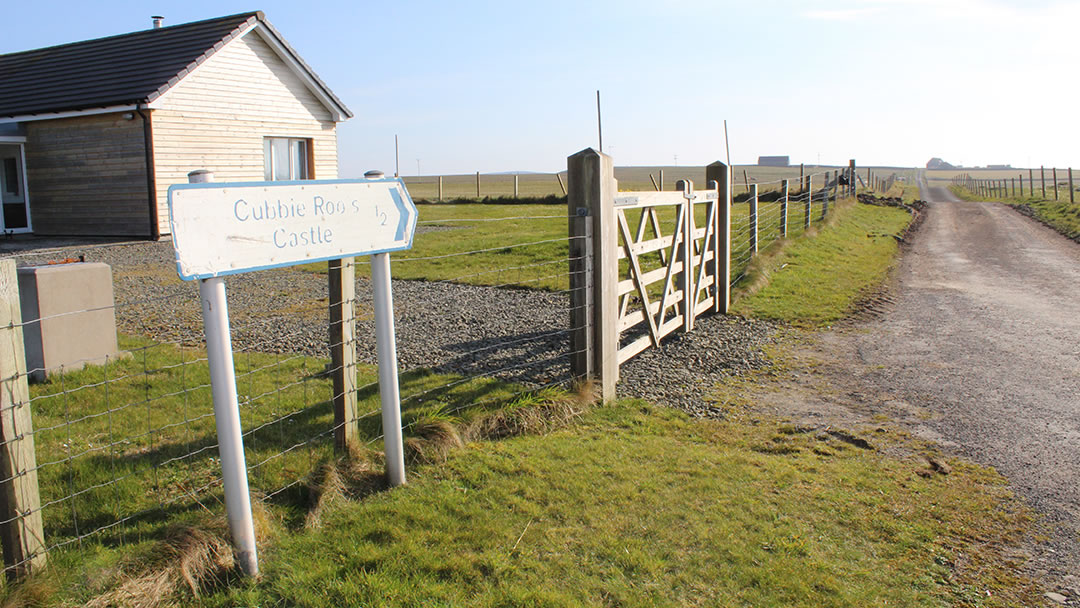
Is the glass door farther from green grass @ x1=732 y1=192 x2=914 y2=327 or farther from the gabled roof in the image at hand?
green grass @ x1=732 y1=192 x2=914 y2=327

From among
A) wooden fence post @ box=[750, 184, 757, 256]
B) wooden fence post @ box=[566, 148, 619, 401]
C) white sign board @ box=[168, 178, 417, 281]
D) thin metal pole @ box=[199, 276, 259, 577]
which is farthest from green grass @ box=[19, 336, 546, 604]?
wooden fence post @ box=[750, 184, 757, 256]

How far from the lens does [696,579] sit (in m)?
3.43

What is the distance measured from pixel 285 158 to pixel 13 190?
6.79 metres

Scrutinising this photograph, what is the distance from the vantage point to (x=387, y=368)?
4203 mm

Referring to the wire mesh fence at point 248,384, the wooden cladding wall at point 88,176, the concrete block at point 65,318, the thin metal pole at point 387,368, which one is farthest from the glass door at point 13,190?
the thin metal pole at point 387,368

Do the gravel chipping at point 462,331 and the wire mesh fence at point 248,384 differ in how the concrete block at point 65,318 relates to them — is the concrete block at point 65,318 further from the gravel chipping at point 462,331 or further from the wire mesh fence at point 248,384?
the gravel chipping at point 462,331

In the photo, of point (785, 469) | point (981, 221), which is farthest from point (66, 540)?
point (981, 221)

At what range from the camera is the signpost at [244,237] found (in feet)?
9.81

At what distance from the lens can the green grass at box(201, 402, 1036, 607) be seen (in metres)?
3.31

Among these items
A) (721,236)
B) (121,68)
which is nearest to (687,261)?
(721,236)

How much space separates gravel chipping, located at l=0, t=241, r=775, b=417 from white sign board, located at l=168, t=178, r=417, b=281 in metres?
2.13

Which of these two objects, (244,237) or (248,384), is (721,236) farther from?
(244,237)

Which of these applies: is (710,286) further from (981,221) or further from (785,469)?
(981,221)

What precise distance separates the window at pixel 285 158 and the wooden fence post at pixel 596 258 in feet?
55.8
